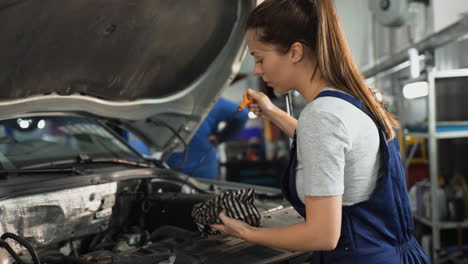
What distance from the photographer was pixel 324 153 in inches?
37.9

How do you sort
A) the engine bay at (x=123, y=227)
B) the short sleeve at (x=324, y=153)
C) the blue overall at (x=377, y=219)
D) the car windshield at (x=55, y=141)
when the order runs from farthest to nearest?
the car windshield at (x=55, y=141) → the engine bay at (x=123, y=227) → the blue overall at (x=377, y=219) → the short sleeve at (x=324, y=153)

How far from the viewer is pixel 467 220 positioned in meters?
3.61

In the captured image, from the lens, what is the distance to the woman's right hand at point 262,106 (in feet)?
5.39

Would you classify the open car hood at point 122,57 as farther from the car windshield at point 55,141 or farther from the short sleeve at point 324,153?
the short sleeve at point 324,153

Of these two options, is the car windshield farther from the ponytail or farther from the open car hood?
the ponytail

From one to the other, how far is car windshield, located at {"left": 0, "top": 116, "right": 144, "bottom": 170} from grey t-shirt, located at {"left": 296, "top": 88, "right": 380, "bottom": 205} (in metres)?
1.42

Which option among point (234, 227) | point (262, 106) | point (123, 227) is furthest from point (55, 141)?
point (234, 227)

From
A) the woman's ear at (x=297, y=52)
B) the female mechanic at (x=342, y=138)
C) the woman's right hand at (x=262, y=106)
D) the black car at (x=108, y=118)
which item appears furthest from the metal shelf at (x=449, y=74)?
the woman's ear at (x=297, y=52)

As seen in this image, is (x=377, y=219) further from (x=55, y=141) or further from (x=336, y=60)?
(x=55, y=141)

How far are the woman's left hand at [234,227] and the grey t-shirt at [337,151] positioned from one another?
184 millimetres

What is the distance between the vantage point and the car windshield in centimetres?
199

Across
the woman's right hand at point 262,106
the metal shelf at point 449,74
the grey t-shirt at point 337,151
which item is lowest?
the grey t-shirt at point 337,151

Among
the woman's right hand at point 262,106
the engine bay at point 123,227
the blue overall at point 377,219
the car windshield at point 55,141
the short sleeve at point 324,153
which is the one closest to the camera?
the short sleeve at point 324,153

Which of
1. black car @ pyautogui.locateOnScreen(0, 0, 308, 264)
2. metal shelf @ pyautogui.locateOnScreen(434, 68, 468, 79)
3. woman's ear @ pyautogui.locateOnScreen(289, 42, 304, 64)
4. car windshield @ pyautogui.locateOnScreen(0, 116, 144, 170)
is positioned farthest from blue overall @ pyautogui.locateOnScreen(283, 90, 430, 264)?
metal shelf @ pyautogui.locateOnScreen(434, 68, 468, 79)
